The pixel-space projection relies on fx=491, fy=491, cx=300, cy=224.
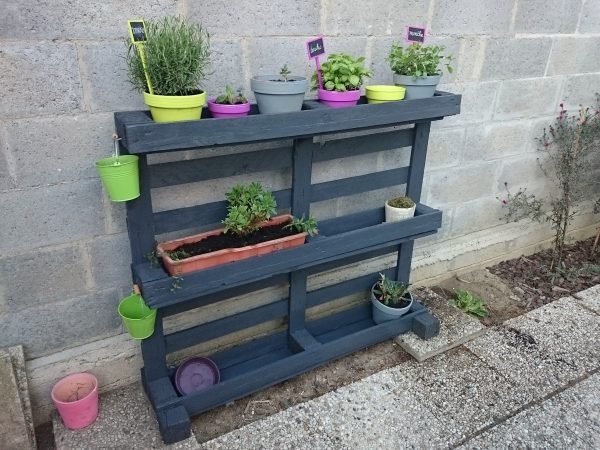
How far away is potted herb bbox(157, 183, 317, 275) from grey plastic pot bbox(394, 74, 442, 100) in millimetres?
749

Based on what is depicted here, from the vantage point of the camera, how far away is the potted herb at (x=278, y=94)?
67.2 inches

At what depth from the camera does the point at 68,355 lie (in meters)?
1.99

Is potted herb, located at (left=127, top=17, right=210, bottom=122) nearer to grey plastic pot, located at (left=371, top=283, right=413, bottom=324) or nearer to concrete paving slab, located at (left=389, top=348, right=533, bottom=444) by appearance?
grey plastic pot, located at (left=371, top=283, right=413, bottom=324)

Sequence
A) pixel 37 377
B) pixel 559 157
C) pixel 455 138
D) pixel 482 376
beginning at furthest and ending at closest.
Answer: pixel 559 157 < pixel 455 138 < pixel 482 376 < pixel 37 377

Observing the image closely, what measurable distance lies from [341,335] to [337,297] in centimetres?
19

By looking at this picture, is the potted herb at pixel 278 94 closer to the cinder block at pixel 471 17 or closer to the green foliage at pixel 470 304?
the cinder block at pixel 471 17

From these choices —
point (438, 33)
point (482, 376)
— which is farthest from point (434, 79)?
point (482, 376)

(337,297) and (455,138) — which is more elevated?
(455,138)

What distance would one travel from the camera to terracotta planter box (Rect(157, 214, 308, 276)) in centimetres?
177

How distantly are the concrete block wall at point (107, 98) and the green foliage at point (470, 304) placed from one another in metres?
0.56

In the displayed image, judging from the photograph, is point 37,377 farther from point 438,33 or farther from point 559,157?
point 559,157

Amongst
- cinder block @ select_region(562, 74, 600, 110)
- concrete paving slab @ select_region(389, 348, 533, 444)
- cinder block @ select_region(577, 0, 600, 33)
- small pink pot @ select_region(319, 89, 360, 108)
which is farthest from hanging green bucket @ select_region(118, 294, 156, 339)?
cinder block @ select_region(577, 0, 600, 33)

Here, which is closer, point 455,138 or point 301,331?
point 301,331

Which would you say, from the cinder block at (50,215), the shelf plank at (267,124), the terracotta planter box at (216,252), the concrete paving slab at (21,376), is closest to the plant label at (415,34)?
the shelf plank at (267,124)
